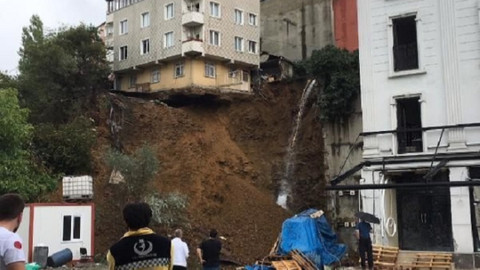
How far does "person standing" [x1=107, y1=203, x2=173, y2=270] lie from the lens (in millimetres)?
4633

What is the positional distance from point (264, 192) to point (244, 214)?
12.7ft

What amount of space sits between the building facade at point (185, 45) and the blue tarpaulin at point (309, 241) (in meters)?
16.8

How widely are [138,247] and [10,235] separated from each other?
101cm

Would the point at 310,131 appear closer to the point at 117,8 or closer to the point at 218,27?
the point at 218,27

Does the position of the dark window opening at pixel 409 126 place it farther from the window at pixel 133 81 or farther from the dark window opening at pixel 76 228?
the window at pixel 133 81

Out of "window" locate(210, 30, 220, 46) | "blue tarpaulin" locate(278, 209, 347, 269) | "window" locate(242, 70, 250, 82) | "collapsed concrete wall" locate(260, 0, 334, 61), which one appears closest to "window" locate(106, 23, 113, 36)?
"window" locate(210, 30, 220, 46)

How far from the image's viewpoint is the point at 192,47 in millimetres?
36188

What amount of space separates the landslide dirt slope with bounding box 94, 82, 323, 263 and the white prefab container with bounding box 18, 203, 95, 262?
2654 millimetres

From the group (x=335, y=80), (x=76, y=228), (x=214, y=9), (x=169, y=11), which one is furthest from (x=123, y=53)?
(x=76, y=228)

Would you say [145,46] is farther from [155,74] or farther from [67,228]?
[67,228]

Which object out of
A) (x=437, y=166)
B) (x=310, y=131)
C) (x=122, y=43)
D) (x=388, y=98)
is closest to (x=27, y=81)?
(x=122, y=43)

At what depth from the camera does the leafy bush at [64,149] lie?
25.7 metres

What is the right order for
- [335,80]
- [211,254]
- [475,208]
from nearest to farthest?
[211,254] < [475,208] < [335,80]

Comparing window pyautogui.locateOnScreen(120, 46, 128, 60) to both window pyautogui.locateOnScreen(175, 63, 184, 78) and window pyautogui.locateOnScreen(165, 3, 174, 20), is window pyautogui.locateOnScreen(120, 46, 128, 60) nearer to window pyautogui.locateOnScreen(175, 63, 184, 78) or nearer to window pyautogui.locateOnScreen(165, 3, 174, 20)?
window pyautogui.locateOnScreen(165, 3, 174, 20)
